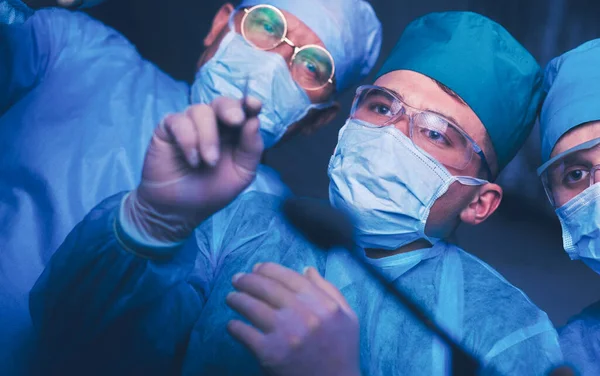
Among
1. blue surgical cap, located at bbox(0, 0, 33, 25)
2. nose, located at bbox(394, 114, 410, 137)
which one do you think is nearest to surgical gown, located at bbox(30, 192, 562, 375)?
nose, located at bbox(394, 114, 410, 137)

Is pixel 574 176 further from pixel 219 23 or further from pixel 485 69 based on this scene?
pixel 219 23

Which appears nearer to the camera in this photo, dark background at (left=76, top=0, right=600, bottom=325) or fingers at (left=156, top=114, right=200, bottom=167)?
fingers at (left=156, top=114, right=200, bottom=167)

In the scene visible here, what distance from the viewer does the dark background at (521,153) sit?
1.04 meters

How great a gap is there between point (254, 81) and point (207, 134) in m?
0.59

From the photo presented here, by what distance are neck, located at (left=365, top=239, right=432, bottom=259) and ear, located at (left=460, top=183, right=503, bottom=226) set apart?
85 mm

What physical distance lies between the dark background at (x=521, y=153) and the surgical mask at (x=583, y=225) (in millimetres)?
171

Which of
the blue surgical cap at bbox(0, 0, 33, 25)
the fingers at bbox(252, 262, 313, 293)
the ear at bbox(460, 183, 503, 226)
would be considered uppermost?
the fingers at bbox(252, 262, 313, 293)

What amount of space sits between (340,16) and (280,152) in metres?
0.35

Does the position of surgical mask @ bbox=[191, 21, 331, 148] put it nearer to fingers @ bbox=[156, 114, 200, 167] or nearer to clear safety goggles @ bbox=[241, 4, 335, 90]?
clear safety goggles @ bbox=[241, 4, 335, 90]

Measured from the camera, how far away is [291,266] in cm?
88

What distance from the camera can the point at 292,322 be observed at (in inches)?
23.2

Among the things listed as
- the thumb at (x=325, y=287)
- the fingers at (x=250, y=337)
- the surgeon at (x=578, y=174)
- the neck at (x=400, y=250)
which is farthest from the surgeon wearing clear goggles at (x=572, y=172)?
the fingers at (x=250, y=337)

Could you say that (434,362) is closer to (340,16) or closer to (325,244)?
(325,244)

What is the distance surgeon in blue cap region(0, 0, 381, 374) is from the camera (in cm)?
91
